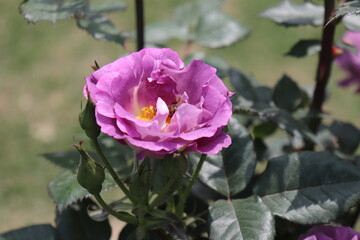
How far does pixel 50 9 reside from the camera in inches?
29.7

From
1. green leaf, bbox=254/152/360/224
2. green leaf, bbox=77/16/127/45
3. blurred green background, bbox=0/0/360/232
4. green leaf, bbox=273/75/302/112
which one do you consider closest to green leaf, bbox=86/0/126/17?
green leaf, bbox=77/16/127/45

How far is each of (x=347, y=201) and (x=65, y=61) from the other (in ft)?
6.05

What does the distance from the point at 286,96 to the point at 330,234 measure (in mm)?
261

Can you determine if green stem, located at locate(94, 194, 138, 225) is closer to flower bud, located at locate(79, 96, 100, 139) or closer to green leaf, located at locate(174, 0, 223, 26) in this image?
flower bud, located at locate(79, 96, 100, 139)

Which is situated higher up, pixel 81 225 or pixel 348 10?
pixel 348 10

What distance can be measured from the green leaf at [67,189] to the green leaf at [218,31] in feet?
1.28

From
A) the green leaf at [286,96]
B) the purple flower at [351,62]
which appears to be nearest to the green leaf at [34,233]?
the green leaf at [286,96]

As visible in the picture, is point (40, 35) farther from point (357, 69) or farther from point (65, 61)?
point (357, 69)

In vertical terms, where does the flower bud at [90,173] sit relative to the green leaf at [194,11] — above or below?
above

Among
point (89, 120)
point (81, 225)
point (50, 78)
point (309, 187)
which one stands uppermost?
point (89, 120)

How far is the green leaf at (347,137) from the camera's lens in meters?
0.83

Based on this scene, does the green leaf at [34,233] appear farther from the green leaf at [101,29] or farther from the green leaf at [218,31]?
the green leaf at [218,31]

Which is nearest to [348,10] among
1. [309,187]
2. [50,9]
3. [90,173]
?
[309,187]

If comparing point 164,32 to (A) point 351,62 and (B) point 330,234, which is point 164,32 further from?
(B) point 330,234
